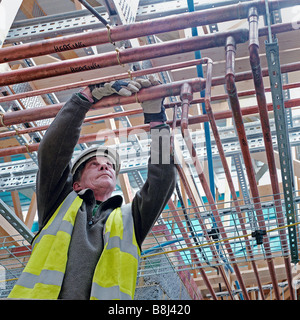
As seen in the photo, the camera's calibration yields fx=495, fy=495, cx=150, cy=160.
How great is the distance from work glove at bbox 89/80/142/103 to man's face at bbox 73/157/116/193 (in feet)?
1.34

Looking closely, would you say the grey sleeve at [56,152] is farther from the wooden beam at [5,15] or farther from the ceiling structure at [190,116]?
the wooden beam at [5,15]

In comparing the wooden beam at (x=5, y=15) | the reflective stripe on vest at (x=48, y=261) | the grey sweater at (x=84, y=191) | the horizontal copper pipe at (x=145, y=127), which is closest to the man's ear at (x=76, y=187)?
the grey sweater at (x=84, y=191)

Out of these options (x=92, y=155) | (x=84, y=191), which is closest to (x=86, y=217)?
(x=84, y=191)

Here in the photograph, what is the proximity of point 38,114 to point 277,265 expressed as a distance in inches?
135

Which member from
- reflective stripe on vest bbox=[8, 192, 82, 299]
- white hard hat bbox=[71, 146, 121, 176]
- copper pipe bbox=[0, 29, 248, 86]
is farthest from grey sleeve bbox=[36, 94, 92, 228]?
copper pipe bbox=[0, 29, 248, 86]

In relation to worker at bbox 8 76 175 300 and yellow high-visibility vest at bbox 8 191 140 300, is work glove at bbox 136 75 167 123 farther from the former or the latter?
yellow high-visibility vest at bbox 8 191 140 300

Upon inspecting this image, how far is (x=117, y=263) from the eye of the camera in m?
2.25

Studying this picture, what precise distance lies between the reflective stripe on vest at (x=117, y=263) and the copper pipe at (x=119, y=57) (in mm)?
1025

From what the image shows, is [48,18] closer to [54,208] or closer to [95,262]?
[54,208]

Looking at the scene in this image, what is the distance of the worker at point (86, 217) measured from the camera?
2184 millimetres

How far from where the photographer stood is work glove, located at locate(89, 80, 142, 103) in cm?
262

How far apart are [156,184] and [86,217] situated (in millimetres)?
390

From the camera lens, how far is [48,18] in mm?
4117

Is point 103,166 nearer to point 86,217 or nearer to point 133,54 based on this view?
point 86,217
